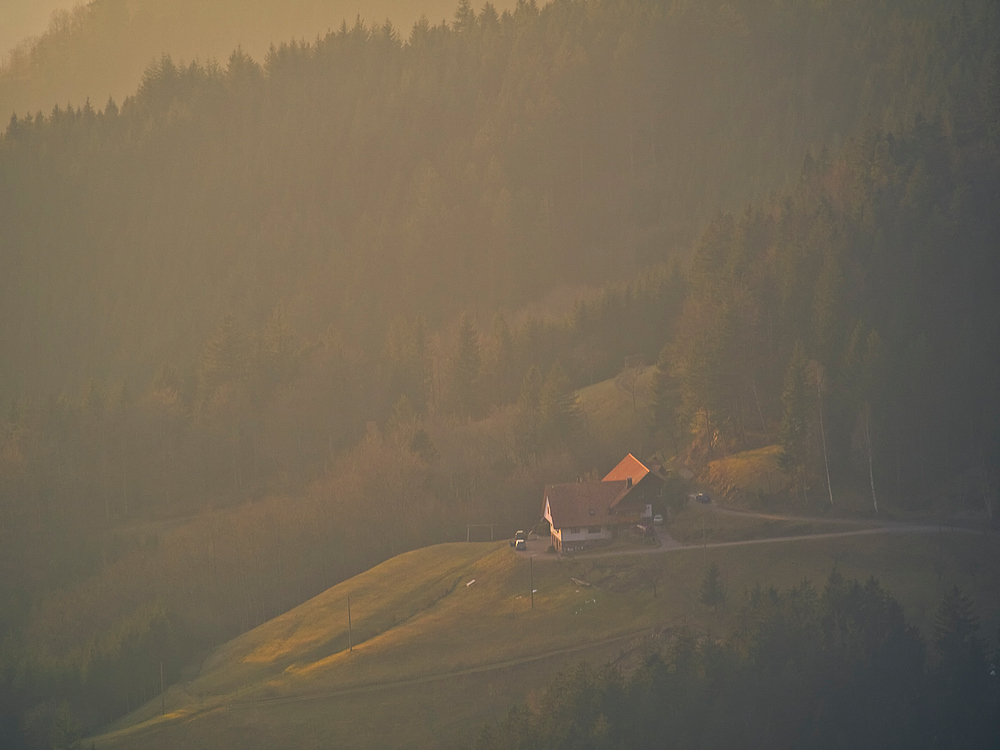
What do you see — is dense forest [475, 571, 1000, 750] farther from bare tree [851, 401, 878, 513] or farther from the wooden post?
bare tree [851, 401, 878, 513]

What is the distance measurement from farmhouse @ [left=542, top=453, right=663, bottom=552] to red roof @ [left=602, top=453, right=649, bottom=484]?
4.8 inches

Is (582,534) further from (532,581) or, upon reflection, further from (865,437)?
(865,437)

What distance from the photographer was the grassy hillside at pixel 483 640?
218ft

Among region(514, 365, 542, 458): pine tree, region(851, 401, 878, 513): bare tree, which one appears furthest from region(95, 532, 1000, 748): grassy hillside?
region(514, 365, 542, 458): pine tree

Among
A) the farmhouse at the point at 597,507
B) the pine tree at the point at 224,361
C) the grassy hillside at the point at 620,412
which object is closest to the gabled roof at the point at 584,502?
the farmhouse at the point at 597,507

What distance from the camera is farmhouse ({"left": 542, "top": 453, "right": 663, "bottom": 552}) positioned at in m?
80.1

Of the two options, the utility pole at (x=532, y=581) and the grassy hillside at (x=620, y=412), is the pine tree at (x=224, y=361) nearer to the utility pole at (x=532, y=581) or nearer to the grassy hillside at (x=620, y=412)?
the grassy hillside at (x=620, y=412)

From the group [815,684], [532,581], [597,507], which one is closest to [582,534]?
[597,507]

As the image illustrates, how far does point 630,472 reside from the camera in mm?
86438

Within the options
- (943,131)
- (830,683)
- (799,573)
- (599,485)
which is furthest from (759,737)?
(943,131)

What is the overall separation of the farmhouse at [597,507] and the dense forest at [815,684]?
48.4 feet

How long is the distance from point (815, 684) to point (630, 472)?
2385 cm

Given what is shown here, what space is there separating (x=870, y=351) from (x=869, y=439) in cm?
744

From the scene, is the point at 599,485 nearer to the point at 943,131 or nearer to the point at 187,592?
the point at 187,592
